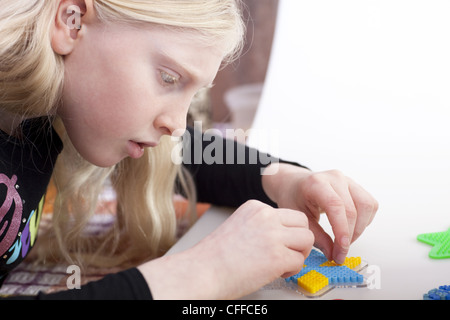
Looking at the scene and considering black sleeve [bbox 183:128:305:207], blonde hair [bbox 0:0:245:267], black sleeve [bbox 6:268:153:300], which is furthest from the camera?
black sleeve [bbox 183:128:305:207]

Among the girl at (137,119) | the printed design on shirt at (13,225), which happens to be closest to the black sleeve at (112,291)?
the girl at (137,119)

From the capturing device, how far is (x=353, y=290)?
572mm

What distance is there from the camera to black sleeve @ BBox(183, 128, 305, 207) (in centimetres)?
87

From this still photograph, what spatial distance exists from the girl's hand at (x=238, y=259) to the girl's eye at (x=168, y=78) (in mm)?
168

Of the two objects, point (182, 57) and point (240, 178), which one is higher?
point (182, 57)

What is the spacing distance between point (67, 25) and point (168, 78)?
5.2 inches

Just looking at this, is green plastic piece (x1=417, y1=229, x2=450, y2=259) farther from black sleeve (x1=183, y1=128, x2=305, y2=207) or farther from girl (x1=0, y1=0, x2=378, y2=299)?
black sleeve (x1=183, y1=128, x2=305, y2=207)

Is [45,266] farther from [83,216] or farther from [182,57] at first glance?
[182,57]

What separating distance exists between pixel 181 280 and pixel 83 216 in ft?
1.43

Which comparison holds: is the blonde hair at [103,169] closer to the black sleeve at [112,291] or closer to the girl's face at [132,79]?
the girl's face at [132,79]

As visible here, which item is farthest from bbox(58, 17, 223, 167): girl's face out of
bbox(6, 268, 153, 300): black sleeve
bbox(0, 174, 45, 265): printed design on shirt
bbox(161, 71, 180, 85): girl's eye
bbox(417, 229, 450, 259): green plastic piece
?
bbox(417, 229, 450, 259): green plastic piece

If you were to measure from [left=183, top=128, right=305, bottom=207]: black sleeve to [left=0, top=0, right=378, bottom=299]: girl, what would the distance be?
94mm
